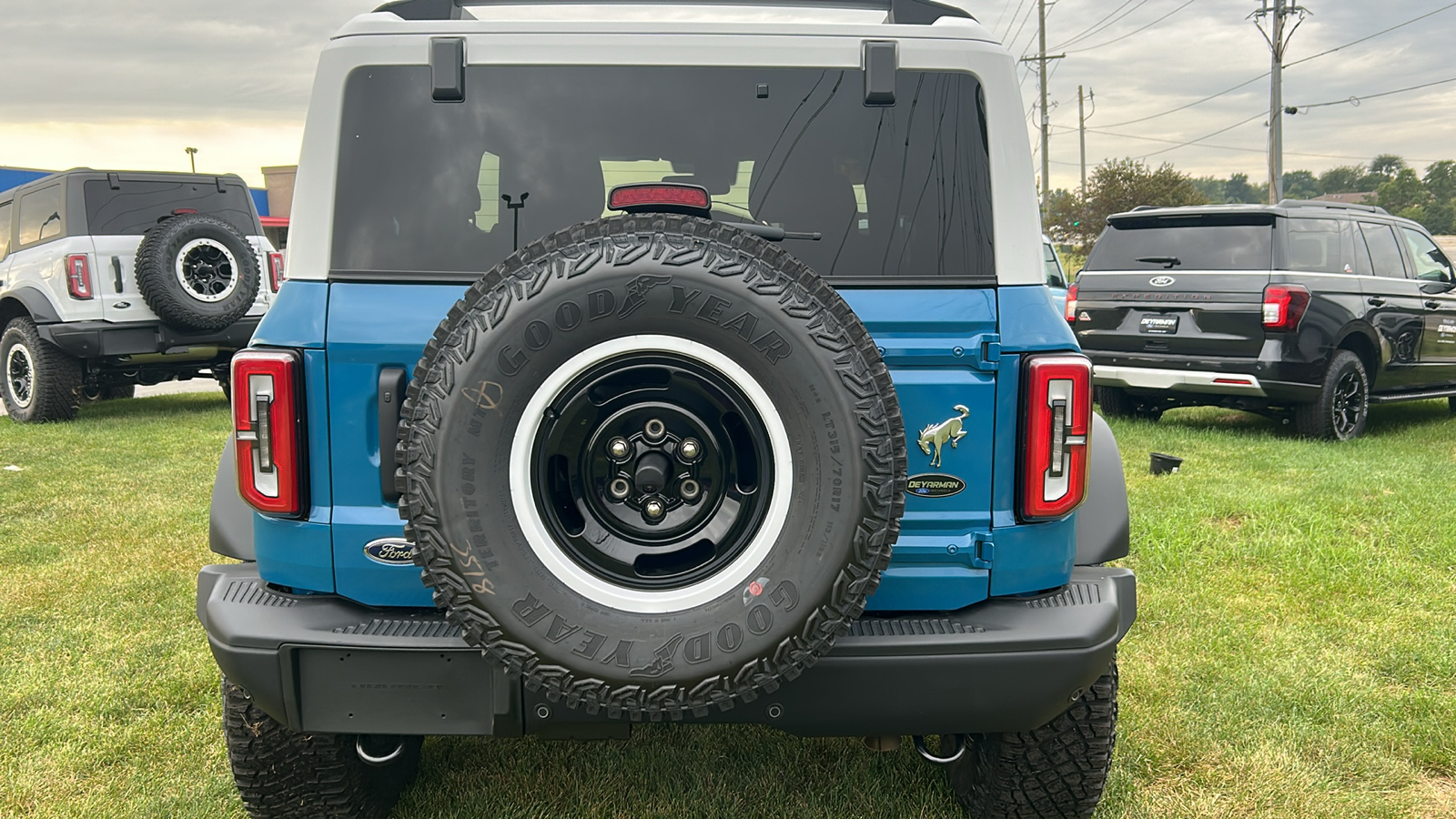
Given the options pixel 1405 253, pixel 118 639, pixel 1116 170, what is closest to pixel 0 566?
pixel 118 639

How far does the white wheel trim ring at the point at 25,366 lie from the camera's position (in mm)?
9484

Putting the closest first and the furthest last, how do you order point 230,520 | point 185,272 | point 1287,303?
point 230,520 < point 1287,303 < point 185,272

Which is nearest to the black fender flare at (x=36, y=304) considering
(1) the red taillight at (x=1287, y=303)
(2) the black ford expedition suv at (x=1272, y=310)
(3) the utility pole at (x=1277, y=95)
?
(2) the black ford expedition suv at (x=1272, y=310)

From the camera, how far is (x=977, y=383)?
2176 mm

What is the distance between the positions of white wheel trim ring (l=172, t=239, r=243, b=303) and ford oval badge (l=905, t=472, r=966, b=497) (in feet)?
28.2

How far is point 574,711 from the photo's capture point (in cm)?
207

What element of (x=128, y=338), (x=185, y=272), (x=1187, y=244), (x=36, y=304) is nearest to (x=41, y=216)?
(x=36, y=304)

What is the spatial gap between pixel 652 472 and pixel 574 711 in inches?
21.5

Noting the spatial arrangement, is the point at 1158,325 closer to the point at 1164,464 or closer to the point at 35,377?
the point at 1164,464

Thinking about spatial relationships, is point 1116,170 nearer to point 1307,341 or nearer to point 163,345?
point 1307,341

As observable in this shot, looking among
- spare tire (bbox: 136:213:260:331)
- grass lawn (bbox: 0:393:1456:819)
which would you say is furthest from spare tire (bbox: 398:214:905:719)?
spare tire (bbox: 136:213:260:331)

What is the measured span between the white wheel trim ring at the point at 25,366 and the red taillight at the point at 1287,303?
1084cm

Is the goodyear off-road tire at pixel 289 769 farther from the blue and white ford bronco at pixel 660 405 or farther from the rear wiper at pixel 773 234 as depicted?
the rear wiper at pixel 773 234

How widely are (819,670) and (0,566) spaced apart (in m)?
4.67
